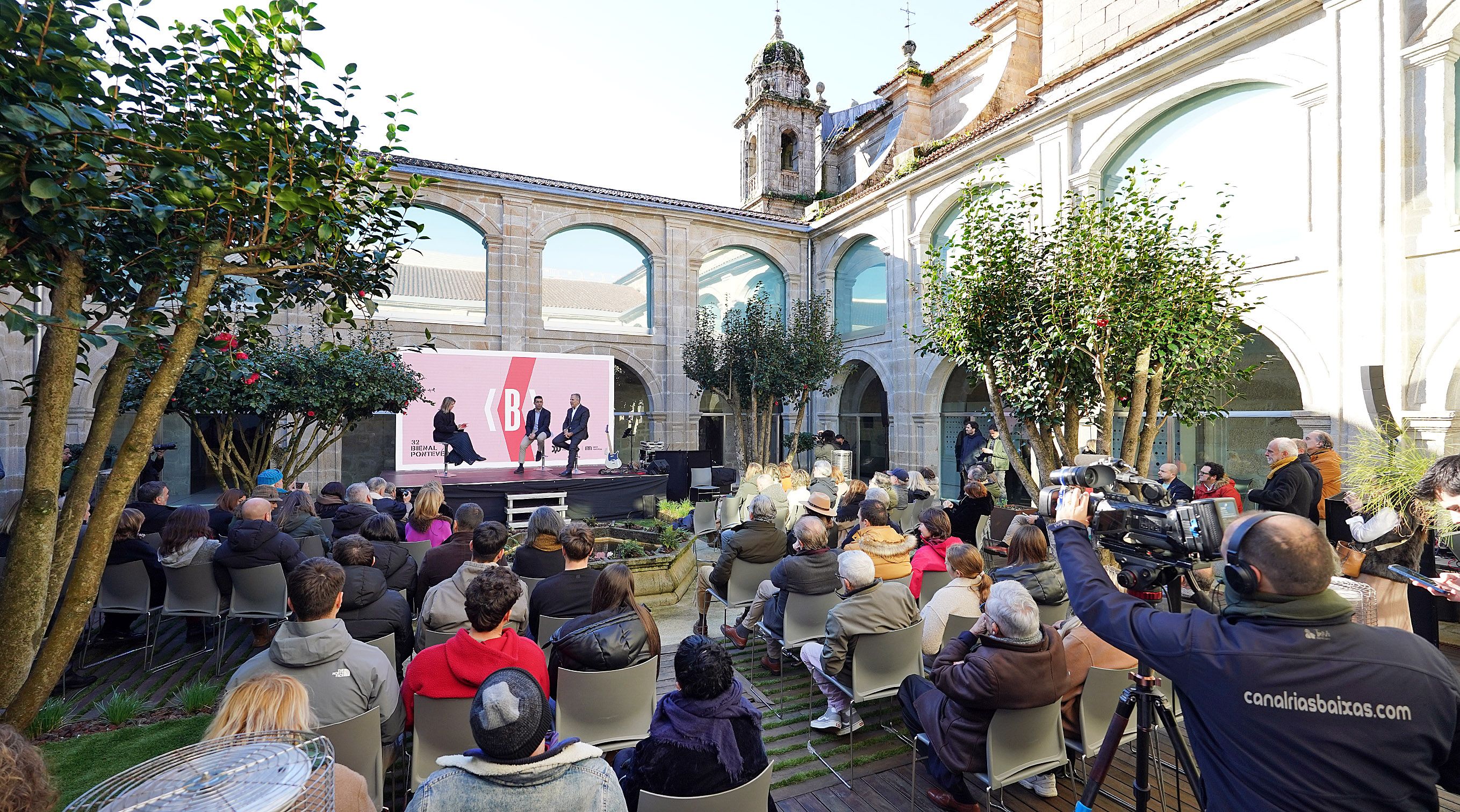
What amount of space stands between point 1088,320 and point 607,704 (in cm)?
459

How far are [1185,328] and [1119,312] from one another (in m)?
0.61

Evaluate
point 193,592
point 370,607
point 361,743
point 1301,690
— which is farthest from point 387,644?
point 1301,690

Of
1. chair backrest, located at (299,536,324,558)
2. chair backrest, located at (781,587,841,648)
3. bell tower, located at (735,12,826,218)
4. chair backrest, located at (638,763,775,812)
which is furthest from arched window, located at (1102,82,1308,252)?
bell tower, located at (735,12,826,218)

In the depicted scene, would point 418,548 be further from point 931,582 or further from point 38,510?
point 931,582

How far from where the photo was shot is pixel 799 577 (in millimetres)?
4156

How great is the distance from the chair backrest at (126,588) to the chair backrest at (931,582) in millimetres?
5505

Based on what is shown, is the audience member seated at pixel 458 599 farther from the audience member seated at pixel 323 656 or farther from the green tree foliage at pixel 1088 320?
the green tree foliage at pixel 1088 320

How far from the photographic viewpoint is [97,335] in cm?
220

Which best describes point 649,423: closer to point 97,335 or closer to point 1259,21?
Answer: point 1259,21

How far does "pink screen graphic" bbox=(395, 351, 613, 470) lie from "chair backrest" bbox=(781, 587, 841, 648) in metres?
8.44

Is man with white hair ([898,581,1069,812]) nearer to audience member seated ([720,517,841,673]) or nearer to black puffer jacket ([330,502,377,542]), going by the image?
audience member seated ([720,517,841,673])

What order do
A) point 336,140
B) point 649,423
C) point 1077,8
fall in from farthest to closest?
point 649,423 < point 1077,8 < point 336,140

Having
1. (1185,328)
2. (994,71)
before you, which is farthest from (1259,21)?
(994,71)

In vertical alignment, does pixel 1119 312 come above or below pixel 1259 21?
below
